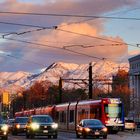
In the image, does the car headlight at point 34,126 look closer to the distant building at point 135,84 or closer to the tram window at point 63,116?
the tram window at point 63,116

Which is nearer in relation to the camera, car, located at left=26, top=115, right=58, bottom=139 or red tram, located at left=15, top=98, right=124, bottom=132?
car, located at left=26, top=115, right=58, bottom=139

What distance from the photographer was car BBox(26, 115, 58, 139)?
41.0m

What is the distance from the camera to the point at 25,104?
167625 millimetres

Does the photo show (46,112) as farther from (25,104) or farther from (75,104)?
(25,104)

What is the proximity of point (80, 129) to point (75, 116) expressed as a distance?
19.2 meters

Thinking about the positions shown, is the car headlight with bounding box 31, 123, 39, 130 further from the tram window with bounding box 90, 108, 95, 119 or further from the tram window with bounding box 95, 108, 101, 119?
the tram window with bounding box 90, 108, 95, 119

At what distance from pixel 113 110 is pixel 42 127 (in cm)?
1572

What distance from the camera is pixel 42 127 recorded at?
41.1 metres

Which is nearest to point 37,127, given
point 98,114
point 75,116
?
point 98,114

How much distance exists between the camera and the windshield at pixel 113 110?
2162 inches

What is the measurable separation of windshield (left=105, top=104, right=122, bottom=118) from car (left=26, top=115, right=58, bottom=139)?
44.4 ft

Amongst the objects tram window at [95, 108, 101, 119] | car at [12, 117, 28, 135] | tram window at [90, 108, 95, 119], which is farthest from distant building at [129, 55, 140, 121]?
car at [12, 117, 28, 135]

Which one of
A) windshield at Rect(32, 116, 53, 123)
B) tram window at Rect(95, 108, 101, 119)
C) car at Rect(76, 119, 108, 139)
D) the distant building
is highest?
the distant building

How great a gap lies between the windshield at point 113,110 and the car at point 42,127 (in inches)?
532
